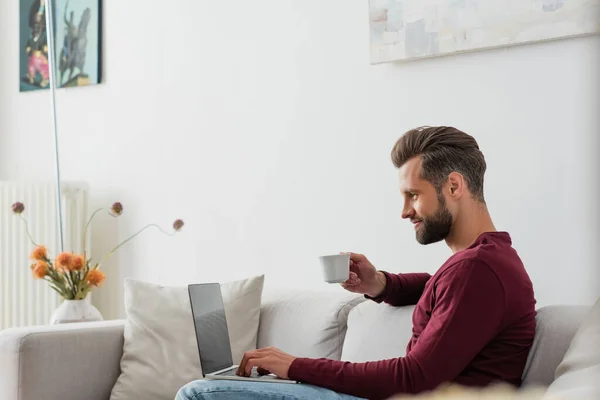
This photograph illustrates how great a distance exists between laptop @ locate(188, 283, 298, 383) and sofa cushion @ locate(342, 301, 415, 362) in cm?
34

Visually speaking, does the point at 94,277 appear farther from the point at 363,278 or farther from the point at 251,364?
the point at 251,364

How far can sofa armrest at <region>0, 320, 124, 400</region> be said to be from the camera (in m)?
2.60

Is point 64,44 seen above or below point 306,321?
above

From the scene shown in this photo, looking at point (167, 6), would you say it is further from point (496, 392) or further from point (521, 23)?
point (496, 392)

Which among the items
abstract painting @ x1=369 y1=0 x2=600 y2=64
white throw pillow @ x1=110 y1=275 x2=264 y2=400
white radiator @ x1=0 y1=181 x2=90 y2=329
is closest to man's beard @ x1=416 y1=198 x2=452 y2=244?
abstract painting @ x1=369 y1=0 x2=600 y2=64

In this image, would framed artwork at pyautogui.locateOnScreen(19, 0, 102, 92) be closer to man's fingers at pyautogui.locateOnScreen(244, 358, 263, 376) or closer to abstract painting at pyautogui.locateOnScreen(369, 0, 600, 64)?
abstract painting at pyautogui.locateOnScreen(369, 0, 600, 64)

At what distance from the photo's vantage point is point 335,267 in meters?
2.16

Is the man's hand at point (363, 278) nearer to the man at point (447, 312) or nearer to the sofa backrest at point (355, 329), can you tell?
the sofa backrest at point (355, 329)

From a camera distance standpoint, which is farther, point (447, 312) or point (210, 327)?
point (210, 327)

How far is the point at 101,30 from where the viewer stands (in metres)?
3.74

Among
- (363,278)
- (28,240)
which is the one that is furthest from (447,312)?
(28,240)

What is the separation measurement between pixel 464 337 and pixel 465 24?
46.5 inches

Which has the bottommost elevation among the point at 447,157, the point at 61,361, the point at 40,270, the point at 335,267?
the point at 61,361

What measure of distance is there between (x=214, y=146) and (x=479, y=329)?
1.75 meters
